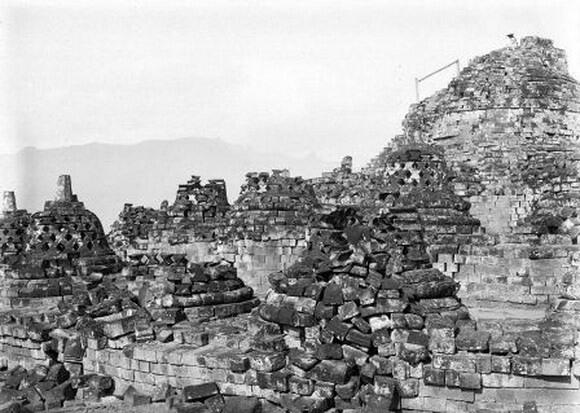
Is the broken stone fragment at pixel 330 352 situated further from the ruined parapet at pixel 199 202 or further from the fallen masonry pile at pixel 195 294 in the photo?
the ruined parapet at pixel 199 202

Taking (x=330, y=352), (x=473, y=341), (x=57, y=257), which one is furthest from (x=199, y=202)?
(x=473, y=341)

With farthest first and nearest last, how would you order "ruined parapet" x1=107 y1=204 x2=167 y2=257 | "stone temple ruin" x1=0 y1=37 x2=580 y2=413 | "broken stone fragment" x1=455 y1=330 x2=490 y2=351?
"ruined parapet" x1=107 y1=204 x2=167 y2=257
"stone temple ruin" x1=0 y1=37 x2=580 y2=413
"broken stone fragment" x1=455 y1=330 x2=490 y2=351

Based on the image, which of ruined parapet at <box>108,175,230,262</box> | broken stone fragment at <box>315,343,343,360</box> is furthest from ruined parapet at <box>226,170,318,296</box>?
broken stone fragment at <box>315,343,343,360</box>

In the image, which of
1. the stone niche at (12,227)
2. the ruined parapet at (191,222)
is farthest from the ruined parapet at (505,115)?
the stone niche at (12,227)

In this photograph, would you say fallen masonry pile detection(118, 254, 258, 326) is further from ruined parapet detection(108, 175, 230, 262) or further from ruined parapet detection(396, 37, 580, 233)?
ruined parapet detection(396, 37, 580, 233)

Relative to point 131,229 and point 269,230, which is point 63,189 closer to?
point 269,230

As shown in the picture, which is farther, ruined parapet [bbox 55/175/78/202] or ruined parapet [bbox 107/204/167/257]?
ruined parapet [bbox 107/204/167/257]

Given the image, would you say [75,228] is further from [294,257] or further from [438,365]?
[438,365]

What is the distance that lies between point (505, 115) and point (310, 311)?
21.6 metres

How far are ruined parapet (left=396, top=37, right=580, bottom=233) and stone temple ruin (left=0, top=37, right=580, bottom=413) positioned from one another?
568 centimetres

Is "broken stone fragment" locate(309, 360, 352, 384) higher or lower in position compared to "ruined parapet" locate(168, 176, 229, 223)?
lower

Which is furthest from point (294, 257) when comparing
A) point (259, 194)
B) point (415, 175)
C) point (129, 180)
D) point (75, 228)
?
point (129, 180)

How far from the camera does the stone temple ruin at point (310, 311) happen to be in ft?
23.1

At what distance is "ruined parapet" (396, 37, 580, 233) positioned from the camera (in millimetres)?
A: 24703
